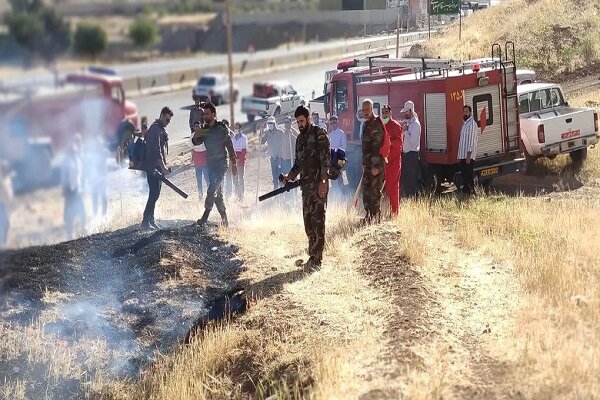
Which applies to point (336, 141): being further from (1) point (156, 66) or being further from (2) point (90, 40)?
A: (2) point (90, 40)

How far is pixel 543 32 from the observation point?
28.2 metres

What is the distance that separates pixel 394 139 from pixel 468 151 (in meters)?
2.64

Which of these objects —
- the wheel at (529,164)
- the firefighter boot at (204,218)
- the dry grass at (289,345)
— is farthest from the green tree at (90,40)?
the wheel at (529,164)

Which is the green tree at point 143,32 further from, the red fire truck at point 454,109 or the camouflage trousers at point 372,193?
the red fire truck at point 454,109

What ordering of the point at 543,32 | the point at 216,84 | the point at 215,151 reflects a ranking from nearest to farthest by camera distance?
the point at 216,84 → the point at 215,151 → the point at 543,32

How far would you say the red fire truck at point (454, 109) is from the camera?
1365cm

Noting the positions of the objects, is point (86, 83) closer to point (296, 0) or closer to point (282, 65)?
point (296, 0)

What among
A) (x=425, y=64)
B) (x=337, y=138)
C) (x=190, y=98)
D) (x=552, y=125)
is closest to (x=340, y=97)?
(x=425, y=64)

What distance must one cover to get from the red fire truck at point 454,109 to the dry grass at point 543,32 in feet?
23.1

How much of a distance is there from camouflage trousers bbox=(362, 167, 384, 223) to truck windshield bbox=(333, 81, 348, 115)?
5.59m

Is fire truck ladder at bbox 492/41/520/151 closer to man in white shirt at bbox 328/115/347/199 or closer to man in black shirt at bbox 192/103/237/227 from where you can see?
man in white shirt at bbox 328/115/347/199

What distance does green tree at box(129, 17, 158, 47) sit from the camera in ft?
12.3

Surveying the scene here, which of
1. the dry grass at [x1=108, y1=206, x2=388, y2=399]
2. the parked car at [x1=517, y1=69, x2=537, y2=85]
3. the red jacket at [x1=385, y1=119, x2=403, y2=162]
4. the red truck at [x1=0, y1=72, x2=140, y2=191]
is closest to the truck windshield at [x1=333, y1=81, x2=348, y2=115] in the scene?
the parked car at [x1=517, y1=69, x2=537, y2=85]

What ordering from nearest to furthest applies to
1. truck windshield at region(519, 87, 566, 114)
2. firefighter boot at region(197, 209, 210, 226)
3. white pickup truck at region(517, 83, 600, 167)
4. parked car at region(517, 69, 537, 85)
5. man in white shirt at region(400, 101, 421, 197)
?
firefighter boot at region(197, 209, 210, 226), man in white shirt at region(400, 101, 421, 197), white pickup truck at region(517, 83, 600, 167), truck windshield at region(519, 87, 566, 114), parked car at region(517, 69, 537, 85)
